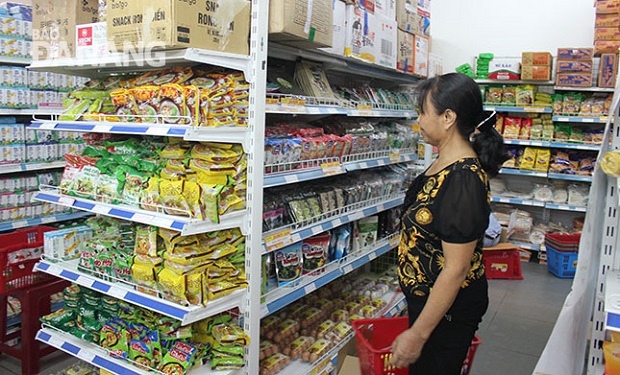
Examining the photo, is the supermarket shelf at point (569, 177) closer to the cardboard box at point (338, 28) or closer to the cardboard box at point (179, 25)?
the cardboard box at point (338, 28)

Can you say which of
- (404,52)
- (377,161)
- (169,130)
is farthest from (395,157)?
(169,130)

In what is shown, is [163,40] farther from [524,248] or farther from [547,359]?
[524,248]

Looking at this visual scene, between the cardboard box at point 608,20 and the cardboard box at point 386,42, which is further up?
the cardboard box at point 608,20

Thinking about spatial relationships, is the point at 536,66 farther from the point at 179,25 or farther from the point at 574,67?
the point at 179,25

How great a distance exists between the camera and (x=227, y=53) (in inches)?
82.0

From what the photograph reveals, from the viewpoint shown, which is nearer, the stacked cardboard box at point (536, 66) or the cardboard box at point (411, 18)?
the cardboard box at point (411, 18)

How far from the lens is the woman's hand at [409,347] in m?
1.72

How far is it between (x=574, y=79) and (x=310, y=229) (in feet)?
14.4

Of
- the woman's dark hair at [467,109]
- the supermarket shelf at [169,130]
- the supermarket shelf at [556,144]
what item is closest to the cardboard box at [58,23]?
the supermarket shelf at [169,130]

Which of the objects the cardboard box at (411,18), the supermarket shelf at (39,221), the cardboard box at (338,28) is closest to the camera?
the cardboard box at (338,28)

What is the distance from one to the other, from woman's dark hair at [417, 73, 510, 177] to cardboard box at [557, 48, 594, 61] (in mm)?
4470

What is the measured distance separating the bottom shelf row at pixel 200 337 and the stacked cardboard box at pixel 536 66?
12.1 feet

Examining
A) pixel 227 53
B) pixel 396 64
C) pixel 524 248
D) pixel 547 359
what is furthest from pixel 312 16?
pixel 524 248

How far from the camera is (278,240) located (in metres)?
2.50
